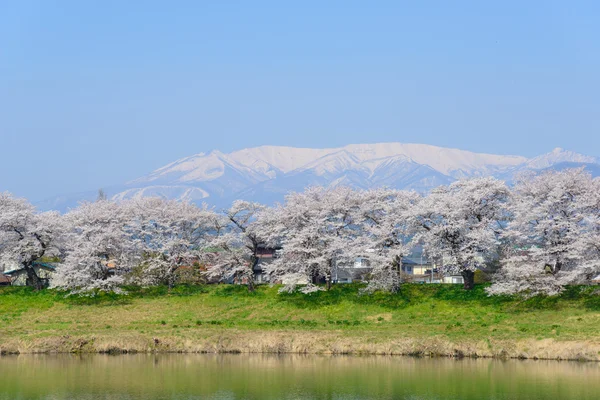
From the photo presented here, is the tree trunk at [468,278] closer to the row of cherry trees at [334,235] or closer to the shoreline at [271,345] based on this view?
the row of cherry trees at [334,235]

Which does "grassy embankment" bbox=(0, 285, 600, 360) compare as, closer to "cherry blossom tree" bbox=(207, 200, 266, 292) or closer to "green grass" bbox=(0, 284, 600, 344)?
"green grass" bbox=(0, 284, 600, 344)

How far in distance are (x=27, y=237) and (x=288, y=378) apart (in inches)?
1861

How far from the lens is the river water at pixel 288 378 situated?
148 feet

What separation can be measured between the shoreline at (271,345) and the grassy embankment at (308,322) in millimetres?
73

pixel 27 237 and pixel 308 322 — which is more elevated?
pixel 27 237

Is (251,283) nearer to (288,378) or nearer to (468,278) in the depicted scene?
(468,278)

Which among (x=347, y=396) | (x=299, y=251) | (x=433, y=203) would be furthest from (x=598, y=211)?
(x=347, y=396)

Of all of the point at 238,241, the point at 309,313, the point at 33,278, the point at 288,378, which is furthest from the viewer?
the point at 238,241

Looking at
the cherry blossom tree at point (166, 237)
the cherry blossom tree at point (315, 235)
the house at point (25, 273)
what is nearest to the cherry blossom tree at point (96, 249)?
the cherry blossom tree at point (166, 237)

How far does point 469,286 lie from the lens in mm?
78250

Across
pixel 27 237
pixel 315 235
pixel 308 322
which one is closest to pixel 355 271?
pixel 315 235

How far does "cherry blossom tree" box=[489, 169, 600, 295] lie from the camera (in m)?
71.2

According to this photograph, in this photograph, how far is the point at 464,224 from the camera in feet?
250

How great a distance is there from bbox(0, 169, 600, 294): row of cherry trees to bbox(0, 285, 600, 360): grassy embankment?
1896 millimetres
